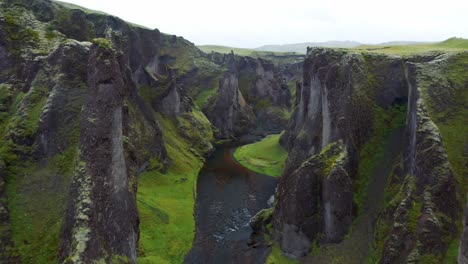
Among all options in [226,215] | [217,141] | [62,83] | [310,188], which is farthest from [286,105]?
[62,83]

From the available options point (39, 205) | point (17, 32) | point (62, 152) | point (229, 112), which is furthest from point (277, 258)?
point (229, 112)

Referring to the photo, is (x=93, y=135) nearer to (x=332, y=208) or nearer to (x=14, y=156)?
(x=14, y=156)

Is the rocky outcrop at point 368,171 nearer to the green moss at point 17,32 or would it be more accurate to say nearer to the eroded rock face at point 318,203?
the eroded rock face at point 318,203

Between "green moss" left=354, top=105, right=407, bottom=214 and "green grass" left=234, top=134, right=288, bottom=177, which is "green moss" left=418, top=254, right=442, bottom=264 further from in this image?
"green grass" left=234, top=134, right=288, bottom=177

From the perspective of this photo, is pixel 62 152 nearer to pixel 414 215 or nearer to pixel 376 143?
pixel 414 215

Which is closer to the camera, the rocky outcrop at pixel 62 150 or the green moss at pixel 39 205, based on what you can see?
the green moss at pixel 39 205

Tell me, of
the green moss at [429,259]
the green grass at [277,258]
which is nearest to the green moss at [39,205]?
the green grass at [277,258]
